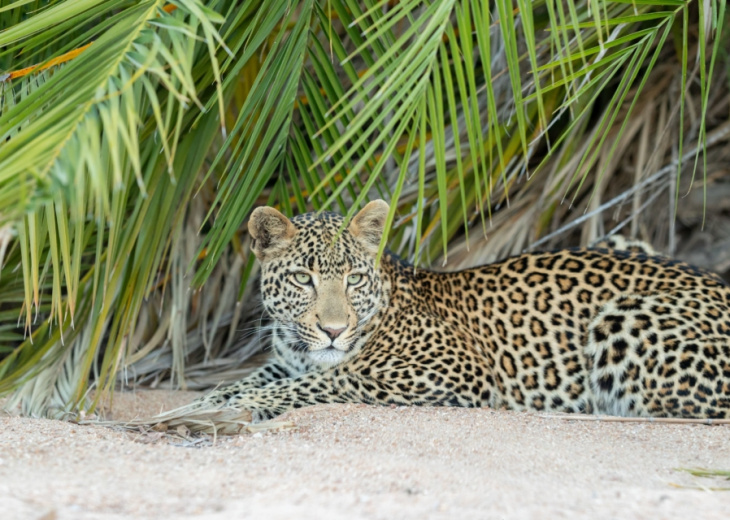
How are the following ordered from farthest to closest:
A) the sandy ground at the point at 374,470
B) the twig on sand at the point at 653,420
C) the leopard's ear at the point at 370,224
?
the leopard's ear at the point at 370,224, the twig on sand at the point at 653,420, the sandy ground at the point at 374,470

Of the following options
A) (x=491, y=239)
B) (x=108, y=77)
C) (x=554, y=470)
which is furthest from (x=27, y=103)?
(x=491, y=239)

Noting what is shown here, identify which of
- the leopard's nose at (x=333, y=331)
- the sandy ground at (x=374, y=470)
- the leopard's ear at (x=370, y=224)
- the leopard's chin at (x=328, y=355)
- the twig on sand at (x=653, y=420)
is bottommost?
the sandy ground at (x=374, y=470)

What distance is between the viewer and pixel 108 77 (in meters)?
2.89

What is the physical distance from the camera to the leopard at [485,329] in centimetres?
498

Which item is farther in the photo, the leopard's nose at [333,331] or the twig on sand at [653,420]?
the leopard's nose at [333,331]

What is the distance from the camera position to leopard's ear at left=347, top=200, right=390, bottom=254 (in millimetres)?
5164

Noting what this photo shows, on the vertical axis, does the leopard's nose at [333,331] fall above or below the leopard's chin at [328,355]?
above

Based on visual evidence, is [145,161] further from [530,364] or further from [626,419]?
[626,419]

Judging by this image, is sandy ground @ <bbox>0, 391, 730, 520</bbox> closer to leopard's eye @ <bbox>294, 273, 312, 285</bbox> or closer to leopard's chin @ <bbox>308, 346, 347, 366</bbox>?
leopard's chin @ <bbox>308, 346, 347, 366</bbox>

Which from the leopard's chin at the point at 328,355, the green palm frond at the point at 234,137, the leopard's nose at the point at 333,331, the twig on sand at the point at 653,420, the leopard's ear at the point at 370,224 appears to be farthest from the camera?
the leopard's ear at the point at 370,224

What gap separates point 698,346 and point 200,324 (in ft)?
11.9

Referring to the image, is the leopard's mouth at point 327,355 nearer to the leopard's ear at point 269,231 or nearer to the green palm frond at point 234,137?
the leopard's ear at point 269,231

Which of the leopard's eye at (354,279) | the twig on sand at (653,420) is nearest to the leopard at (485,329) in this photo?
the leopard's eye at (354,279)

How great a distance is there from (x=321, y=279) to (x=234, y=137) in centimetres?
125
